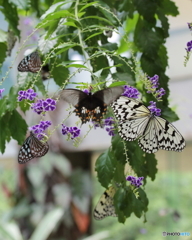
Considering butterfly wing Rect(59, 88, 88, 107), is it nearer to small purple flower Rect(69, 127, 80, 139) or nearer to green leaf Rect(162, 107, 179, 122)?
small purple flower Rect(69, 127, 80, 139)

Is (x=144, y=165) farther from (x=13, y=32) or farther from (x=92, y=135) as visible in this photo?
(x=92, y=135)

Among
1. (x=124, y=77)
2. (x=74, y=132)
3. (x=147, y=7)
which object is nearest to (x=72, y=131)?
(x=74, y=132)

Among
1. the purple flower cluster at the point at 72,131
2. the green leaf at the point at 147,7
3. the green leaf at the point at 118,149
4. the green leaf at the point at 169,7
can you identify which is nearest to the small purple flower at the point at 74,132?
the purple flower cluster at the point at 72,131

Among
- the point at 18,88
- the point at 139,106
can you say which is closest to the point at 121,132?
the point at 139,106

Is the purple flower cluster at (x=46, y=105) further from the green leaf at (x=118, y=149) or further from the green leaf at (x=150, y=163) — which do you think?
the green leaf at (x=150, y=163)

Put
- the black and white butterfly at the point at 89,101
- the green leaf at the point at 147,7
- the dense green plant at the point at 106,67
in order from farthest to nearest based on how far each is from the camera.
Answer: the green leaf at the point at 147,7, the dense green plant at the point at 106,67, the black and white butterfly at the point at 89,101

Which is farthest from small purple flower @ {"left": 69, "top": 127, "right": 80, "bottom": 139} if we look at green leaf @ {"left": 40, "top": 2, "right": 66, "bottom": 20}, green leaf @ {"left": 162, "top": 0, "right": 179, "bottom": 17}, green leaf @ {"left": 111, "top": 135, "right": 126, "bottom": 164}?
green leaf @ {"left": 162, "top": 0, "right": 179, "bottom": 17}
